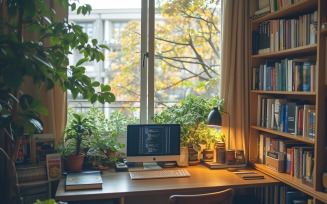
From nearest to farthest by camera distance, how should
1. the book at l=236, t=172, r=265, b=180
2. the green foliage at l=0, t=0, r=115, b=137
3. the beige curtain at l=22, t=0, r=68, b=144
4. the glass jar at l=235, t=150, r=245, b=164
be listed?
the green foliage at l=0, t=0, r=115, b=137, the book at l=236, t=172, r=265, b=180, the beige curtain at l=22, t=0, r=68, b=144, the glass jar at l=235, t=150, r=245, b=164

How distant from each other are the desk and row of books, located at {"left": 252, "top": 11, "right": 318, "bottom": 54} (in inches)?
37.9

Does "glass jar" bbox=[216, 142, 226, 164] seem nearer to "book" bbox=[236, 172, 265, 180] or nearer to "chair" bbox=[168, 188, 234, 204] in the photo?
"book" bbox=[236, 172, 265, 180]

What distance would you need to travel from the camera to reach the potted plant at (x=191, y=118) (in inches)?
112

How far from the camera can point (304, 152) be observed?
231 centimetres

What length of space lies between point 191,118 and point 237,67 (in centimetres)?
58

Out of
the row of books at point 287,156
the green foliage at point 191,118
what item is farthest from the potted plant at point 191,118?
the row of books at point 287,156

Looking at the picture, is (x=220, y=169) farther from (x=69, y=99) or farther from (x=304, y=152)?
(x=69, y=99)

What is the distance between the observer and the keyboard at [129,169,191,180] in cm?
248

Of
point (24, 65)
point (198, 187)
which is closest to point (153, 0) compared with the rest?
point (198, 187)

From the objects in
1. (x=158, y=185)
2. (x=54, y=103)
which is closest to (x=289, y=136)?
(x=158, y=185)

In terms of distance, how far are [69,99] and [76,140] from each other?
1.63 feet

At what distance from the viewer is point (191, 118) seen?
9.30 ft

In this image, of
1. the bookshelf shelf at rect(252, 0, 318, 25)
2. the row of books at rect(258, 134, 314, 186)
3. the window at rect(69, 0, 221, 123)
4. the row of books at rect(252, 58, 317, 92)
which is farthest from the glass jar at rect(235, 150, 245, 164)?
the bookshelf shelf at rect(252, 0, 318, 25)

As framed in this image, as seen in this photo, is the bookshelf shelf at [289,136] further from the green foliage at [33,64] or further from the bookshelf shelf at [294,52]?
the green foliage at [33,64]
